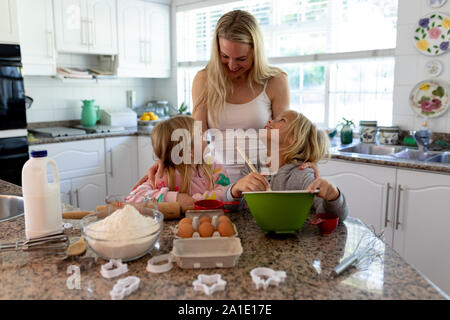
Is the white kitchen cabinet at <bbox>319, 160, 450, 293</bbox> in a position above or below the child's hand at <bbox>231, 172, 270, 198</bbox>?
below

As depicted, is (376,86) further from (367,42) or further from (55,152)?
Answer: (55,152)

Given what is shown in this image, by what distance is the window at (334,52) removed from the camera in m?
2.96

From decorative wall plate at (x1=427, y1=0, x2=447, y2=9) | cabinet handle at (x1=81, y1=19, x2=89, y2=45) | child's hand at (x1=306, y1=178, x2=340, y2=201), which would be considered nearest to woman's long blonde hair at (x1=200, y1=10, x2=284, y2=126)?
child's hand at (x1=306, y1=178, x2=340, y2=201)

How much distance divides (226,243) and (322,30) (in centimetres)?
269

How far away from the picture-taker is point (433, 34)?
2.59 m

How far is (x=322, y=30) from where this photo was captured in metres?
3.25

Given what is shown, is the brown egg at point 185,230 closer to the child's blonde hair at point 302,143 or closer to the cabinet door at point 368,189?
the child's blonde hair at point 302,143

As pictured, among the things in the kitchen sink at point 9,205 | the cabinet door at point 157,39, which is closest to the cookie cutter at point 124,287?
the kitchen sink at point 9,205

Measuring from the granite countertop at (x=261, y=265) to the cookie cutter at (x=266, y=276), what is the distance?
1cm

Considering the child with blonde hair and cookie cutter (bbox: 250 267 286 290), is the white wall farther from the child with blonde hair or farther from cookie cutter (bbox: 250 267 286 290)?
cookie cutter (bbox: 250 267 286 290)

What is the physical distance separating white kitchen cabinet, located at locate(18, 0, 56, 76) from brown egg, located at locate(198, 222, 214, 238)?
2703 millimetres

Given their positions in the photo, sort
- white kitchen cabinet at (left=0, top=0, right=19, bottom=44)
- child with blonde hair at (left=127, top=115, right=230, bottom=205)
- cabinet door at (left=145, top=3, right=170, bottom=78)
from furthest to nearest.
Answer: cabinet door at (left=145, top=3, right=170, bottom=78)
white kitchen cabinet at (left=0, top=0, right=19, bottom=44)
child with blonde hair at (left=127, top=115, right=230, bottom=205)

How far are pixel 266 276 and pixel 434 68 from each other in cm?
231

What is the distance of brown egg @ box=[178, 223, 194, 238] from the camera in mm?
1014
